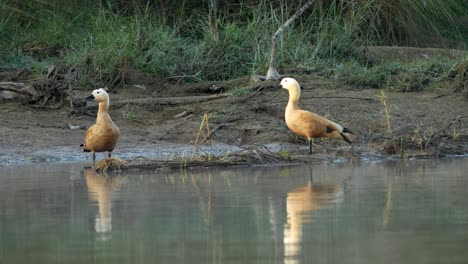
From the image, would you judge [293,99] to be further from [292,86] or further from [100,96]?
[100,96]

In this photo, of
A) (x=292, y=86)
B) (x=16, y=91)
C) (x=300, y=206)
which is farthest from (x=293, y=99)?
(x=300, y=206)

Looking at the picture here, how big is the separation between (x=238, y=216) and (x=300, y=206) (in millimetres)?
609

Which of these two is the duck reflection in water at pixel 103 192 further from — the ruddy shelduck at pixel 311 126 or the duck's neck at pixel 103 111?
the ruddy shelduck at pixel 311 126

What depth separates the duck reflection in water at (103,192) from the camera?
724 cm

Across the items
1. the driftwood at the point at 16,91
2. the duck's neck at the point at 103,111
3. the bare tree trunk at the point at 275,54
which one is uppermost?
the bare tree trunk at the point at 275,54

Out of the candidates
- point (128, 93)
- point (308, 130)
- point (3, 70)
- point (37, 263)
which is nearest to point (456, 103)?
point (308, 130)

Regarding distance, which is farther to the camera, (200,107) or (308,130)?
(200,107)

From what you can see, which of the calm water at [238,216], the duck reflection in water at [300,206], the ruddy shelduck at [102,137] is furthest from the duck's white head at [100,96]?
the duck reflection in water at [300,206]

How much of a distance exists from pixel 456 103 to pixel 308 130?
2.94 meters

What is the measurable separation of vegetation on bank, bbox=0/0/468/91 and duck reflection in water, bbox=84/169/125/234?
429cm

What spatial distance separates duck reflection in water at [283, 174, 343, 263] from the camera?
242 inches

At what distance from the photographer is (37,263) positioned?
5.91m

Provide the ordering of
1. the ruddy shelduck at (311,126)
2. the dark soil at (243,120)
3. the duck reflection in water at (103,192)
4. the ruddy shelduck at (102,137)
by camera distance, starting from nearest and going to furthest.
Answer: the duck reflection in water at (103,192), the ruddy shelduck at (102,137), the ruddy shelduck at (311,126), the dark soil at (243,120)

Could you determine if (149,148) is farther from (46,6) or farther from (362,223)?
(362,223)
